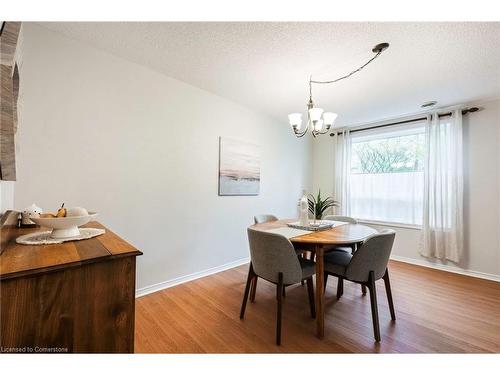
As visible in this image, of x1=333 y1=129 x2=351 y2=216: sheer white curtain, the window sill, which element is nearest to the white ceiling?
x1=333 y1=129 x2=351 y2=216: sheer white curtain

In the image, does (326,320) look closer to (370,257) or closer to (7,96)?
(370,257)

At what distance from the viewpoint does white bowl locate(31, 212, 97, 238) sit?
91 centimetres

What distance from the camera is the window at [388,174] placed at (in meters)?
3.40

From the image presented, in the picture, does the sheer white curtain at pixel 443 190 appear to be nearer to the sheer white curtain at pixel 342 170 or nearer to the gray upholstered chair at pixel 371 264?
the sheer white curtain at pixel 342 170

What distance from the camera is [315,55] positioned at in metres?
1.95

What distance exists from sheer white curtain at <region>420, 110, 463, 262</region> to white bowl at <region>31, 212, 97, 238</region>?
12.9ft

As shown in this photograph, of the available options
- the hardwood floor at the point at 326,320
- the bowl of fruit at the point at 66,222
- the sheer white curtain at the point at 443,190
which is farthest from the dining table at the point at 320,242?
the sheer white curtain at the point at 443,190

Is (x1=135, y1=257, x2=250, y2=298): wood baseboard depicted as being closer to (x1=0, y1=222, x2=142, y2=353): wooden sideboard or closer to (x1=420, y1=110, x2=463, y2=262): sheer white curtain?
(x1=0, y1=222, x2=142, y2=353): wooden sideboard

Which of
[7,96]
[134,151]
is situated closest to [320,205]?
[134,151]

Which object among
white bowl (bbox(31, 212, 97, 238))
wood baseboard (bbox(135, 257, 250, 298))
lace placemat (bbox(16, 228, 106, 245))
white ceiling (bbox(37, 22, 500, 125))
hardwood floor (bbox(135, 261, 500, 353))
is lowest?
hardwood floor (bbox(135, 261, 500, 353))

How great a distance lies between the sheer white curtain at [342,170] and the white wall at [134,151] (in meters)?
1.72

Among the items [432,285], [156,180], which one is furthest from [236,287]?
[432,285]

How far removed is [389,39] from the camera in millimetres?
1737
